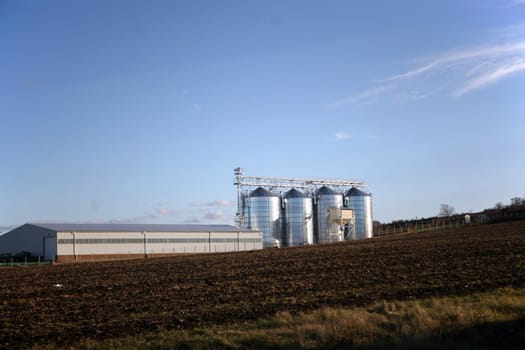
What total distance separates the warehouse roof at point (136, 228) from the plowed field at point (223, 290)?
33.8 m

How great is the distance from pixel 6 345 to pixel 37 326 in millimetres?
2907

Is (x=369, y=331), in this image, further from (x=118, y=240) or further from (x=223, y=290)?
(x=118, y=240)

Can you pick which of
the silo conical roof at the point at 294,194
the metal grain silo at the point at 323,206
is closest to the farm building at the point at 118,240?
the silo conical roof at the point at 294,194

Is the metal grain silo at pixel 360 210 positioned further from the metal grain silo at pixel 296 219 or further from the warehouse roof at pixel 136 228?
the warehouse roof at pixel 136 228

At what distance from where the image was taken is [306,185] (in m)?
88.8

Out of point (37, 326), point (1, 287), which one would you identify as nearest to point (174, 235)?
point (1, 287)

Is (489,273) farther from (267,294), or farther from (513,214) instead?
(513,214)

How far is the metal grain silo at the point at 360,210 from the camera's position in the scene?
89250 mm

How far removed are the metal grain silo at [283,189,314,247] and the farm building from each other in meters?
4.35

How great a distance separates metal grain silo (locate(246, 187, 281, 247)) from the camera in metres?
82.8

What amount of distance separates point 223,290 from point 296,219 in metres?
57.8

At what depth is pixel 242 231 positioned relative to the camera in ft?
273

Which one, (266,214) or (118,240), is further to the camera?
(266,214)

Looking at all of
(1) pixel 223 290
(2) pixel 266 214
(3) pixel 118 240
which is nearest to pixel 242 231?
(2) pixel 266 214
